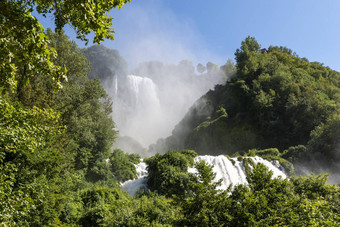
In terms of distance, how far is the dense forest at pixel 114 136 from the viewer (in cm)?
511

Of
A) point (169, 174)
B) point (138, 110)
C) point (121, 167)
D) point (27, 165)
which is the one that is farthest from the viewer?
point (138, 110)

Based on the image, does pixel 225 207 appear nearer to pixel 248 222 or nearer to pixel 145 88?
pixel 248 222

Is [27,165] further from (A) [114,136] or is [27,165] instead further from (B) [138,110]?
(B) [138,110]

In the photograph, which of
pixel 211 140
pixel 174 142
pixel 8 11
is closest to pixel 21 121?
pixel 8 11

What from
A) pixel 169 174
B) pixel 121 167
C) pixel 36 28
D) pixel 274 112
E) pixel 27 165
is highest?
pixel 274 112

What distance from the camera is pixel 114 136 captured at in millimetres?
31453

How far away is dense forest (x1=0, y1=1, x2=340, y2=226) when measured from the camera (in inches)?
201

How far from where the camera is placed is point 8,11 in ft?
15.1

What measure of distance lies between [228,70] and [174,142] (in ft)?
83.9

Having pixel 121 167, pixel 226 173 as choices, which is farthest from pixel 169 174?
pixel 121 167

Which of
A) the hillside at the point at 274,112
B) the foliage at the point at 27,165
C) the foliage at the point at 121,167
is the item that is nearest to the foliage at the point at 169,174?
the foliage at the point at 121,167

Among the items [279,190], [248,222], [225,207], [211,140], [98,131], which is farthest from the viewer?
[211,140]

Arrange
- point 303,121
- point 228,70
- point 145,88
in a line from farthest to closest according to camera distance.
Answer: point 145,88 < point 228,70 < point 303,121

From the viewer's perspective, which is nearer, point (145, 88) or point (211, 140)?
point (211, 140)
